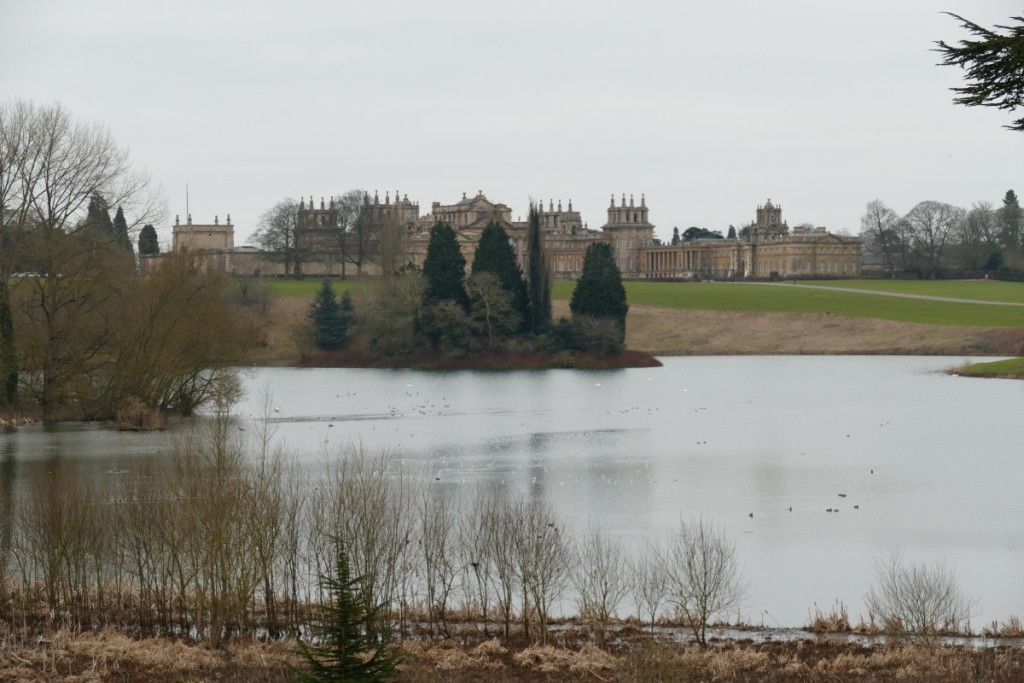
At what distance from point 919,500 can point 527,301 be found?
51131 mm

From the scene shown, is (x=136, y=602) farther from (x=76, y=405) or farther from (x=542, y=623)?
(x=76, y=405)

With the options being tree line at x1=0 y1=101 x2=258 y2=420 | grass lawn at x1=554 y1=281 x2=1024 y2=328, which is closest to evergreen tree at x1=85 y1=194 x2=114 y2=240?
tree line at x1=0 y1=101 x2=258 y2=420

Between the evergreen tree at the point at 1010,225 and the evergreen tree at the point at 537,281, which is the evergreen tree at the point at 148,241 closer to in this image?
the evergreen tree at the point at 537,281

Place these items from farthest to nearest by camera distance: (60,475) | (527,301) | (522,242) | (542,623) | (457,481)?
(522,242) < (527,301) < (457,481) < (60,475) < (542,623)

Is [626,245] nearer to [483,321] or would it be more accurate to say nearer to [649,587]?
[483,321]

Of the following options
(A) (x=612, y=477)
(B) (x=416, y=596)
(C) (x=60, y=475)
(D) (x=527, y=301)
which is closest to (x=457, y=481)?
(A) (x=612, y=477)

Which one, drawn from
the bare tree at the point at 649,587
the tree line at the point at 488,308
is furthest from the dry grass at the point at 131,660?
the tree line at the point at 488,308

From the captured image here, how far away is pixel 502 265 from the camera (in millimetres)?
79062

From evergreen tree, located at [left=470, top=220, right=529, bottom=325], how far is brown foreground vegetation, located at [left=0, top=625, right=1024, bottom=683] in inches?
2386

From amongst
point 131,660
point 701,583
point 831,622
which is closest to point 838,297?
point 701,583

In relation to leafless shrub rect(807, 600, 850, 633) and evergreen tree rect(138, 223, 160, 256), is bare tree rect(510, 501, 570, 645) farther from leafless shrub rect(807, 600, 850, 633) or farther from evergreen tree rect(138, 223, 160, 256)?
evergreen tree rect(138, 223, 160, 256)

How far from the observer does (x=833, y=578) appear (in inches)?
837

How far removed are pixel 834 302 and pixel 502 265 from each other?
30194mm

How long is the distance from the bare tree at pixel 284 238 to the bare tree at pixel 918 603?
97.8 m
